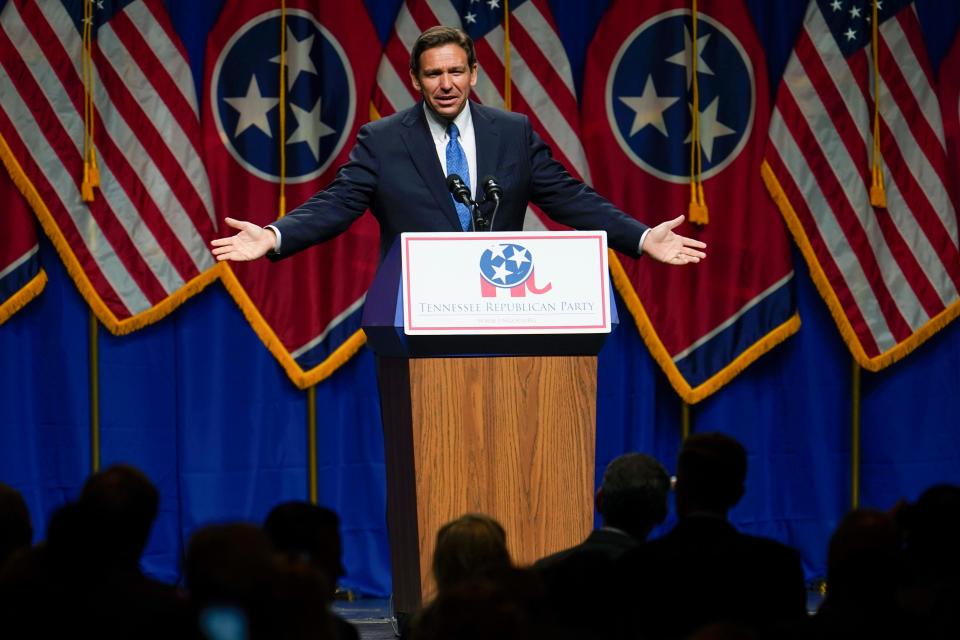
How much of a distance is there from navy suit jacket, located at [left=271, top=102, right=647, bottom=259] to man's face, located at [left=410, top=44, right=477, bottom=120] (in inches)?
3.1

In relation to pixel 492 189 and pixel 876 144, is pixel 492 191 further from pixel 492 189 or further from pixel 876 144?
pixel 876 144

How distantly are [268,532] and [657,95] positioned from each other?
4765 millimetres

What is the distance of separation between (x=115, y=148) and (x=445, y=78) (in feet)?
9.92

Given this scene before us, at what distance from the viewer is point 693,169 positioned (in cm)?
738

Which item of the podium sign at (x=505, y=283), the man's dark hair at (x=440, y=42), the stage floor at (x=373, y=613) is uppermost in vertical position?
the man's dark hair at (x=440, y=42)

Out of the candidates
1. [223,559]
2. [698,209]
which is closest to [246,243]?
[223,559]

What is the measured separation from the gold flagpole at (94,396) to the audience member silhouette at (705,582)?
463 centimetres

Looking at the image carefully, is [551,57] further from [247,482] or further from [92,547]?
[92,547]

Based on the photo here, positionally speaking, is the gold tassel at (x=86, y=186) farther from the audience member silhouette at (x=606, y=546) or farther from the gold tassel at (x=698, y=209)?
the audience member silhouette at (x=606, y=546)

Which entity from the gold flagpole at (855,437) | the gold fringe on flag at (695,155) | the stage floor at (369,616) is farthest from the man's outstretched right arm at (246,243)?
the gold flagpole at (855,437)

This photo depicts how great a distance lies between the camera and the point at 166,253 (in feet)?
23.3

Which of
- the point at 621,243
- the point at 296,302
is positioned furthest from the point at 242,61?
the point at 621,243

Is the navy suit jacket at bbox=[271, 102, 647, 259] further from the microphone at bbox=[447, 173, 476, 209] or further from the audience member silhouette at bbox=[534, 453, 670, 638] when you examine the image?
the audience member silhouette at bbox=[534, 453, 670, 638]

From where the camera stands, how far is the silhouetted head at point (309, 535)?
3041 mm
